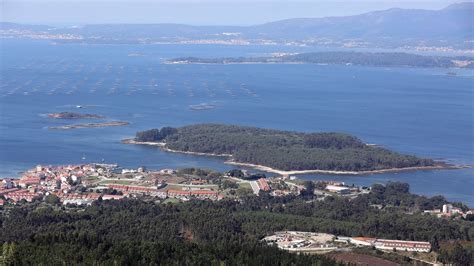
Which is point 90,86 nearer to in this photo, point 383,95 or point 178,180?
point 383,95

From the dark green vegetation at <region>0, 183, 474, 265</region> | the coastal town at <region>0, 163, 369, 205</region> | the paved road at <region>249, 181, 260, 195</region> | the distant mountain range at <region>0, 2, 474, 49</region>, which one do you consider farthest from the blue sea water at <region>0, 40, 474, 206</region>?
the distant mountain range at <region>0, 2, 474, 49</region>

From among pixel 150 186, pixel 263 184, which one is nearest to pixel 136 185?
pixel 150 186

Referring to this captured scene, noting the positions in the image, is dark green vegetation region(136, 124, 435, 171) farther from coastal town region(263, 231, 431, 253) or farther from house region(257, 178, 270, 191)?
coastal town region(263, 231, 431, 253)

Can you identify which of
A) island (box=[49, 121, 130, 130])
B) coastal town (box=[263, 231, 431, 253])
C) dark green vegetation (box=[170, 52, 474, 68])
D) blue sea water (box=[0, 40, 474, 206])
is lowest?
dark green vegetation (box=[170, 52, 474, 68])

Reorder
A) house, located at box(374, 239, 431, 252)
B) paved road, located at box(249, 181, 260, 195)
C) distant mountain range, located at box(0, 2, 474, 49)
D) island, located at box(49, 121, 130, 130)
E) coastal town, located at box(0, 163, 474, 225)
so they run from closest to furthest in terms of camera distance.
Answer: house, located at box(374, 239, 431, 252) → coastal town, located at box(0, 163, 474, 225) → paved road, located at box(249, 181, 260, 195) → island, located at box(49, 121, 130, 130) → distant mountain range, located at box(0, 2, 474, 49)

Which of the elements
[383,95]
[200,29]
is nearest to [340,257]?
[383,95]

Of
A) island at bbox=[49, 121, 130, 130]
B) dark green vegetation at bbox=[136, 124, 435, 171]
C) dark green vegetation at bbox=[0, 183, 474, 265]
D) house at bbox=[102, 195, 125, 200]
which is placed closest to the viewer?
dark green vegetation at bbox=[0, 183, 474, 265]
